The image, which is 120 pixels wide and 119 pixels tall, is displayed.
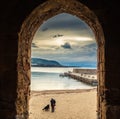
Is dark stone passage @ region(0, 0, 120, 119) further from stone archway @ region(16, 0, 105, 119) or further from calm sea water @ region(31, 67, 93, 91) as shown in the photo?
calm sea water @ region(31, 67, 93, 91)

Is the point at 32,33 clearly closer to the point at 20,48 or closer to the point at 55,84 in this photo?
the point at 20,48

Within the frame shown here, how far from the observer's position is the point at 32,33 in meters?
7.43

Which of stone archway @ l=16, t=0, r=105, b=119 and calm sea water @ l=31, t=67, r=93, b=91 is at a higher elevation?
stone archway @ l=16, t=0, r=105, b=119

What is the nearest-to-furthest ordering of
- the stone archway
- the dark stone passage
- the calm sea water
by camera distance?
the dark stone passage
the stone archway
the calm sea water

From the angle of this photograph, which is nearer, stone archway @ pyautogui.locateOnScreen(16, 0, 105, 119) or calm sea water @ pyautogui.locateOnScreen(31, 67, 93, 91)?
stone archway @ pyautogui.locateOnScreen(16, 0, 105, 119)

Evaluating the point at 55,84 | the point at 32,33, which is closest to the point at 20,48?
the point at 32,33

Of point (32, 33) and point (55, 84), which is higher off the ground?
point (32, 33)

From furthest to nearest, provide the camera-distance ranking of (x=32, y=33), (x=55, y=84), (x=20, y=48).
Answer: (x=55, y=84)
(x=32, y=33)
(x=20, y=48)

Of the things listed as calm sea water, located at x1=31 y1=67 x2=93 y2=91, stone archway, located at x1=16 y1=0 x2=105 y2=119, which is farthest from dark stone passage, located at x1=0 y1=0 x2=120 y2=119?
calm sea water, located at x1=31 y1=67 x2=93 y2=91

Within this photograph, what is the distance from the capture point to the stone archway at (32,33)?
608cm

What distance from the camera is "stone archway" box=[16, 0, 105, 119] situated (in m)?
6.08

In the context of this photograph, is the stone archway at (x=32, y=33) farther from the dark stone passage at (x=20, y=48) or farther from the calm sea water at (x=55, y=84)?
the calm sea water at (x=55, y=84)

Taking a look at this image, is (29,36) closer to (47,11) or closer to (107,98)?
(47,11)

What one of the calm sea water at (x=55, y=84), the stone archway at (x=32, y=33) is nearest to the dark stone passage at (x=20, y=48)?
the stone archway at (x=32, y=33)
